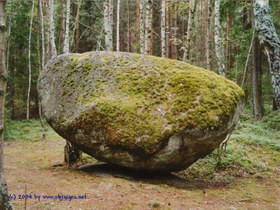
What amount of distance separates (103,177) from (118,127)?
1154 millimetres

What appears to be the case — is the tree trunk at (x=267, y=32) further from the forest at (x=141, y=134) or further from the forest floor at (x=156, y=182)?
the forest floor at (x=156, y=182)

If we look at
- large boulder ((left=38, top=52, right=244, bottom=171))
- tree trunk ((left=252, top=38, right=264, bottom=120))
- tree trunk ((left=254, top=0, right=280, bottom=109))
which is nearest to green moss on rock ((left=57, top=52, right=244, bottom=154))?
large boulder ((left=38, top=52, right=244, bottom=171))

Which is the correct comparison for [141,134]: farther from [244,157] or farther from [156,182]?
[244,157]

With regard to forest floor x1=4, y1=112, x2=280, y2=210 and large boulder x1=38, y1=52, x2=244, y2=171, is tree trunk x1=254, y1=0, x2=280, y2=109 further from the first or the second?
forest floor x1=4, y1=112, x2=280, y2=210

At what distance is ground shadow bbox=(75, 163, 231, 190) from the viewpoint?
654 cm

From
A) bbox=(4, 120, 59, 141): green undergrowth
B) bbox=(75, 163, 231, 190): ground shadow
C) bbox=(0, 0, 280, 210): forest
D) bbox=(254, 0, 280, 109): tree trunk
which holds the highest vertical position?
bbox=(254, 0, 280, 109): tree trunk

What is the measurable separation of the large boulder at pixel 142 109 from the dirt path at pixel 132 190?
466 mm

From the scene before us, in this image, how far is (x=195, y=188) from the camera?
6.38 m

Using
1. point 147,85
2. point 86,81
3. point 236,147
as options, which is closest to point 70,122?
point 86,81

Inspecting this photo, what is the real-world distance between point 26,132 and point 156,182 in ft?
35.1

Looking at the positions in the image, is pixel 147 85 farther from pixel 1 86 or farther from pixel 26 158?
pixel 26 158

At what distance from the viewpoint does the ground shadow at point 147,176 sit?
6.54m

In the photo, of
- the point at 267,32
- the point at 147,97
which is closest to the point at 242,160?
the point at 267,32

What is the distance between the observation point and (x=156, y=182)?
21.4 ft
